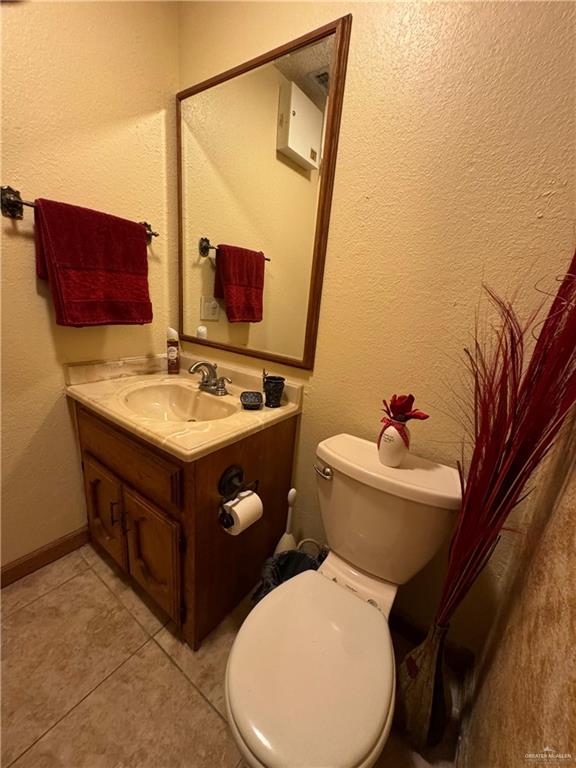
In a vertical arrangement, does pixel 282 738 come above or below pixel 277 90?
below

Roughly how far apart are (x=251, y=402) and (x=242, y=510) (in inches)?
14.4

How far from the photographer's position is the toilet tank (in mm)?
804

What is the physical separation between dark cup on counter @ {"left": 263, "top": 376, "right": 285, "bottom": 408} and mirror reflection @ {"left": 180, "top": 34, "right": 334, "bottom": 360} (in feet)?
0.42

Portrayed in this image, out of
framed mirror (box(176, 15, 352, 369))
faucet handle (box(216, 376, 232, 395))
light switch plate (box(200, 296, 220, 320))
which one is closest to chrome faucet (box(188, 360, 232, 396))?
faucet handle (box(216, 376, 232, 395))

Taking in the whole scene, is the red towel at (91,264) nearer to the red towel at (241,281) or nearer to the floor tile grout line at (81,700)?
the red towel at (241,281)

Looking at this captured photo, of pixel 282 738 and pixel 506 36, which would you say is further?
pixel 506 36

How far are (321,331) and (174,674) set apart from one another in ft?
4.09

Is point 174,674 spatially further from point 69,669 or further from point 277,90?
point 277,90

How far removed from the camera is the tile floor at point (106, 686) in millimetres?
814

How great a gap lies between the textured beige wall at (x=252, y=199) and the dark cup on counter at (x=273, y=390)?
0.13 metres

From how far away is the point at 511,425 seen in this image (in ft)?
2.08

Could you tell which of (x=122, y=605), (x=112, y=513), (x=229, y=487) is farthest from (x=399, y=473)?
(x=122, y=605)

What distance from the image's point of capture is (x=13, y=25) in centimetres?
92

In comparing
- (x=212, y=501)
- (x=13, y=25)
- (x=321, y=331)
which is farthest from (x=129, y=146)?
(x=212, y=501)
